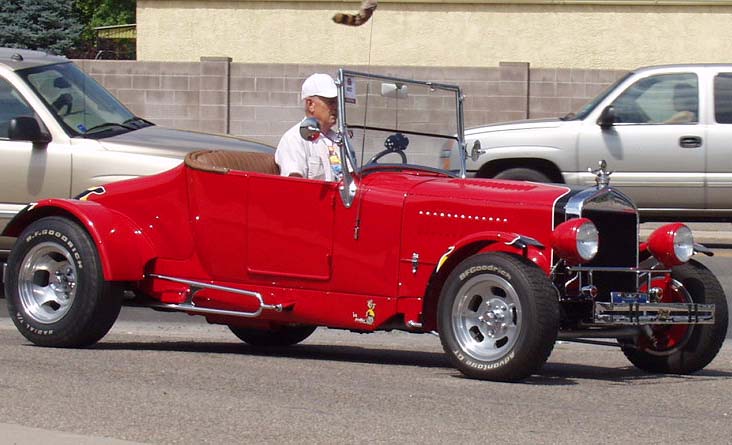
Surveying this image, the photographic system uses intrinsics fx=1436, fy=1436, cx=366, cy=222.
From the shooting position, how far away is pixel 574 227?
23.5 feet

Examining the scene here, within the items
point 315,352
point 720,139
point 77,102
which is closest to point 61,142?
point 77,102

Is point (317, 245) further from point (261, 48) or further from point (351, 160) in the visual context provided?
point (261, 48)

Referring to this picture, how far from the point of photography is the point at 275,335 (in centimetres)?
927

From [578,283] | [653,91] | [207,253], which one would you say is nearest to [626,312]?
[578,283]

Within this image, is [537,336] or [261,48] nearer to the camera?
[537,336]

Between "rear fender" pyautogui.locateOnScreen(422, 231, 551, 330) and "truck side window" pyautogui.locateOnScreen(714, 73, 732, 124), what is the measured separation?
8511mm

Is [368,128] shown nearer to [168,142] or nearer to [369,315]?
[369,315]

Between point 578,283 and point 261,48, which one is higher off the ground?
point 261,48

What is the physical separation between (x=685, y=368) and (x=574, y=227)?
54.2 inches

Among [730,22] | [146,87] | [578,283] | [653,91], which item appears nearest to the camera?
[578,283]

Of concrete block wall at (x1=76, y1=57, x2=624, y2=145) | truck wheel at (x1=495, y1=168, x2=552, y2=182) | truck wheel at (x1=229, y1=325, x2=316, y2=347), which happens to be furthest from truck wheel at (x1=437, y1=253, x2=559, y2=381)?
concrete block wall at (x1=76, y1=57, x2=624, y2=145)

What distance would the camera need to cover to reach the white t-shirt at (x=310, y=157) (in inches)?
329

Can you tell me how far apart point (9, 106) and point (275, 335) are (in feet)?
12.1

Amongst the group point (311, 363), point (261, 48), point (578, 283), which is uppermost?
point (261, 48)
